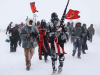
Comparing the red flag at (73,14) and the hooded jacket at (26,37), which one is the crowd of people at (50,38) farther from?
the red flag at (73,14)

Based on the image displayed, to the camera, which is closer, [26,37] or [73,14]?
[26,37]

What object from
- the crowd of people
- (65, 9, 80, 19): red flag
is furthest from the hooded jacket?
(65, 9, 80, 19): red flag

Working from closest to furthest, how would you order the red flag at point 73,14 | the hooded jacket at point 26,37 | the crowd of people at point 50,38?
the crowd of people at point 50,38 → the hooded jacket at point 26,37 → the red flag at point 73,14

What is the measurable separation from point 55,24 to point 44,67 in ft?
6.95

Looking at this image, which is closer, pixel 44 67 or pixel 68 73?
pixel 68 73

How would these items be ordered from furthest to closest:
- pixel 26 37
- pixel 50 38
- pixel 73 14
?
pixel 73 14, pixel 26 37, pixel 50 38

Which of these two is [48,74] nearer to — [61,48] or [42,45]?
[61,48]

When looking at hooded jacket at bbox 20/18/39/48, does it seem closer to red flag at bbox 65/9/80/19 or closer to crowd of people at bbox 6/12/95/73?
crowd of people at bbox 6/12/95/73

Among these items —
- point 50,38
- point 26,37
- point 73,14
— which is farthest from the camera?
point 73,14

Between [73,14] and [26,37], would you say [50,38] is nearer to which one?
[26,37]

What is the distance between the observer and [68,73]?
14.9 ft

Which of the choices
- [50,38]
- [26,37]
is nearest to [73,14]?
[26,37]

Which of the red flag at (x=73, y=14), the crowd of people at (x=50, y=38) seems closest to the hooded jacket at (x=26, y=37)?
the crowd of people at (x=50, y=38)

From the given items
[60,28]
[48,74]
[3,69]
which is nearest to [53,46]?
[60,28]
